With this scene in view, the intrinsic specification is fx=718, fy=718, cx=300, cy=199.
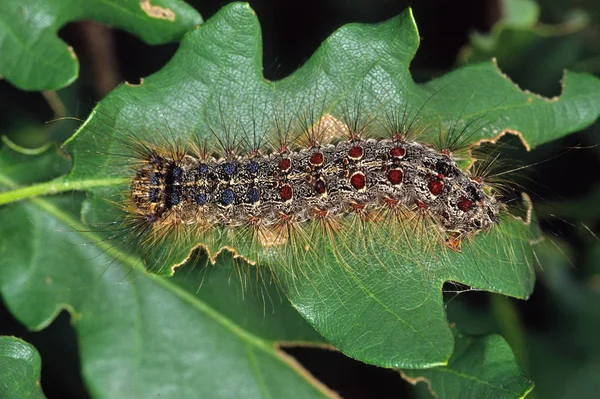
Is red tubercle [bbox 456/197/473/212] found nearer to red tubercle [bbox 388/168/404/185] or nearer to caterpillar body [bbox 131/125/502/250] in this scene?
caterpillar body [bbox 131/125/502/250]

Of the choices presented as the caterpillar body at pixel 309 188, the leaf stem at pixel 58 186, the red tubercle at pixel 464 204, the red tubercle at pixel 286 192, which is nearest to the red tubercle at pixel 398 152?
the caterpillar body at pixel 309 188

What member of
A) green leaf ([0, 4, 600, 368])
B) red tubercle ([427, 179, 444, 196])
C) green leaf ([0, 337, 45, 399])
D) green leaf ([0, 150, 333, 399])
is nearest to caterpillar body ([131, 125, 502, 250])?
red tubercle ([427, 179, 444, 196])

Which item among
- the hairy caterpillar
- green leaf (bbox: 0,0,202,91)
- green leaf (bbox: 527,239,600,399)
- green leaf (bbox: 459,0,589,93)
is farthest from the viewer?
green leaf (bbox: 527,239,600,399)

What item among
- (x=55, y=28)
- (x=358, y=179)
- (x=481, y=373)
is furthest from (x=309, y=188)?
(x=55, y=28)

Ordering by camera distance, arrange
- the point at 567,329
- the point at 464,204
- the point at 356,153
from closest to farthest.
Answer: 1. the point at 464,204
2. the point at 356,153
3. the point at 567,329

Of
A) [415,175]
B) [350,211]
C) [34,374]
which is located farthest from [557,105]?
[34,374]

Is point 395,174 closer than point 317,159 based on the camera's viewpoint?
Yes

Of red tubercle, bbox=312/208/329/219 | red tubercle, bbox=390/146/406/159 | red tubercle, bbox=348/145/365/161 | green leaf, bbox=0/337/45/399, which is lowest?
green leaf, bbox=0/337/45/399

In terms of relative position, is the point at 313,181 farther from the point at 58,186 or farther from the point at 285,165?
the point at 58,186
